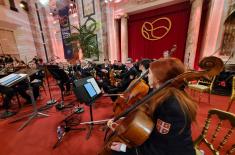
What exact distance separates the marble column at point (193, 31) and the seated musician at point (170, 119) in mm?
4678

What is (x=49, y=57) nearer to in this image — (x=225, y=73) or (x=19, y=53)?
(x=19, y=53)

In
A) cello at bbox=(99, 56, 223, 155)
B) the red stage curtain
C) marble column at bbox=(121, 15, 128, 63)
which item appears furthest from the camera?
marble column at bbox=(121, 15, 128, 63)

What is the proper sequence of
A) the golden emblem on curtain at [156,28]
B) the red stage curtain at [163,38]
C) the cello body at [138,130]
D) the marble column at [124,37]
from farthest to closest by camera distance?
the marble column at [124,37], the golden emblem on curtain at [156,28], the red stage curtain at [163,38], the cello body at [138,130]

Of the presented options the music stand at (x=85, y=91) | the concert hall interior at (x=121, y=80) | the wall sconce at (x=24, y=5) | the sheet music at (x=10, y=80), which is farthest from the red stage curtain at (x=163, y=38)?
the wall sconce at (x=24, y=5)

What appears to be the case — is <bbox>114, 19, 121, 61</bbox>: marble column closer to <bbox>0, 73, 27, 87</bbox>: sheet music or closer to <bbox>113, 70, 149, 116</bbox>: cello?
<bbox>0, 73, 27, 87</bbox>: sheet music

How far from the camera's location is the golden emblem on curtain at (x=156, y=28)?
542 cm

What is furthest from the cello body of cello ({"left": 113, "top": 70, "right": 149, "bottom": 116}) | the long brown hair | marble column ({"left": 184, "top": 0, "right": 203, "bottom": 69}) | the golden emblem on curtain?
the golden emblem on curtain

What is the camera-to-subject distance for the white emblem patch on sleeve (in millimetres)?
720

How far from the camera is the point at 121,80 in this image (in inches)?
123

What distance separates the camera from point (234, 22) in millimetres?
3510

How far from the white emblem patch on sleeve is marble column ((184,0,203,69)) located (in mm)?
4933

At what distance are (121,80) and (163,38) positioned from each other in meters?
3.75

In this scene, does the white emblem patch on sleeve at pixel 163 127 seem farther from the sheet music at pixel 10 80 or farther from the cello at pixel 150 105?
the sheet music at pixel 10 80

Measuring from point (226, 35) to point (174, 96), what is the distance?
4383 millimetres
